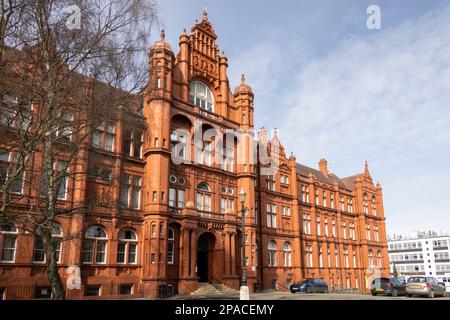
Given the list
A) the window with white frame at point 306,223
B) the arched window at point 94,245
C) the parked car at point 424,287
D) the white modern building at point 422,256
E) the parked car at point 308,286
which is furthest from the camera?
the white modern building at point 422,256

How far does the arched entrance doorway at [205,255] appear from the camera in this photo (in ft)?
109

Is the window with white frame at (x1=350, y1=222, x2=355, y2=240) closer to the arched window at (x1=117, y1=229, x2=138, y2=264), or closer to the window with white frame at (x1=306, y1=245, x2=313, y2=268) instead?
the window with white frame at (x1=306, y1=245, x2=313, y2=268)

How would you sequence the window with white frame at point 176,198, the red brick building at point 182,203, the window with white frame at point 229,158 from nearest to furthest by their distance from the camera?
1. the red brick building at point 182,203
2. the window with white frame at point 176,198
3. the window with white frame at point 229,158

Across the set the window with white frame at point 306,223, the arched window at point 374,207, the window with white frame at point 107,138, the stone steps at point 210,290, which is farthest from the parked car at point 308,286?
the arched window at point 374,207

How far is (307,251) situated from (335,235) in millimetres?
7796

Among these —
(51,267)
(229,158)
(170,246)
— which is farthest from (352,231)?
(51,267)

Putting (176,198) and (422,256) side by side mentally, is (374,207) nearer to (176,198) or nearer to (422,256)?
(176,198)

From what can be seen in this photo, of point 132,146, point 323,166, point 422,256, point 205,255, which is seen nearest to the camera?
point 132,146

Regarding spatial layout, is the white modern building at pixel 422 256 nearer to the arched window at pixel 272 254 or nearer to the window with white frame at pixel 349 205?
the window with white frame at pixel 349 205

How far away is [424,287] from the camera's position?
2673 cm

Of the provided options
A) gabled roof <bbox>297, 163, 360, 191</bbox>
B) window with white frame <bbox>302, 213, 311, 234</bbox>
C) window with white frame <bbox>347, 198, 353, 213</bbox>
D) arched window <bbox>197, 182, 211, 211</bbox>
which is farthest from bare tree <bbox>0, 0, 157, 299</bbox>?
window with white frame <bbox>347, 198, 353, 213</bbox>

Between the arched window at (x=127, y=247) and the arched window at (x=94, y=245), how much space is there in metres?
1.19

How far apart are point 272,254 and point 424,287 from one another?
17861mm
